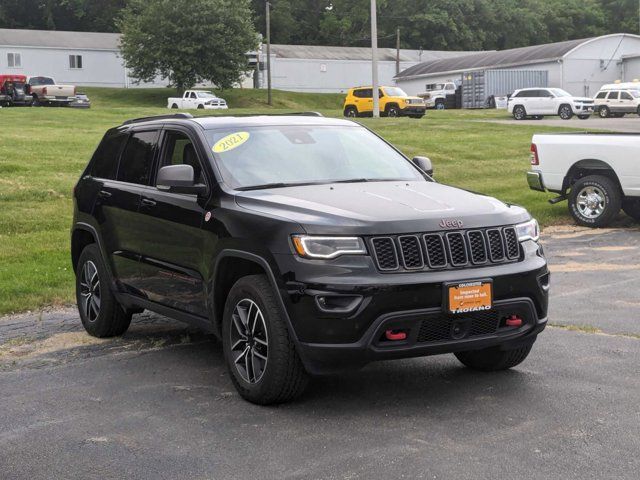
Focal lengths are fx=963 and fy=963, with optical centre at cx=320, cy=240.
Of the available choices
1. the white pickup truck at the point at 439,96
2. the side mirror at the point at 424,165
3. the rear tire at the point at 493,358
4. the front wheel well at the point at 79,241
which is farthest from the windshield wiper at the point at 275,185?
the white pickup truck at the point at 439,96

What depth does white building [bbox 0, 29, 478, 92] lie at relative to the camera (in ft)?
239

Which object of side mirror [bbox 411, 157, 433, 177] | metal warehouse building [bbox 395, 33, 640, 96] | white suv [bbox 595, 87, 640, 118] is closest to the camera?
side mirror [bbox 411, 157, 433, 177]

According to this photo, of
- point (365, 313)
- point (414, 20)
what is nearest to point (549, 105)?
point (365, 313)

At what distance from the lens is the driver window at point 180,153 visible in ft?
22.4

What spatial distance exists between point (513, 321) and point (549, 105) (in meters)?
42.3

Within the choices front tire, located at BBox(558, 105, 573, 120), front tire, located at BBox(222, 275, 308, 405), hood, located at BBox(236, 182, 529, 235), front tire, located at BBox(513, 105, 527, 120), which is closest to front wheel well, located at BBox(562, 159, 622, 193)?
hood, located at BBox(236, 182, 529, 235)

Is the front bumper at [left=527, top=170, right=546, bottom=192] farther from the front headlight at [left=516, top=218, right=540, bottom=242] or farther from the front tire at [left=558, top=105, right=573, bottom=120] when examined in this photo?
the front tire at [left=558, top=105, right=573, bottom=120]

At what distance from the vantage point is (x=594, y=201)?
48.9 feet

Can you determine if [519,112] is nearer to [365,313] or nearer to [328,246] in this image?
[328,246]

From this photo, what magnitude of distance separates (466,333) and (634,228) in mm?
10170

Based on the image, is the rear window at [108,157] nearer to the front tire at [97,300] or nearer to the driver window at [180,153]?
the front tire at [97,300]

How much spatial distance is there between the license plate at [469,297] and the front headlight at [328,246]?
0.56 metres

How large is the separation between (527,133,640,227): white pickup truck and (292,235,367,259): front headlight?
33.0 feet

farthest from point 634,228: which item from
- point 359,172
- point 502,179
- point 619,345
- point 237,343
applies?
point 237,343
